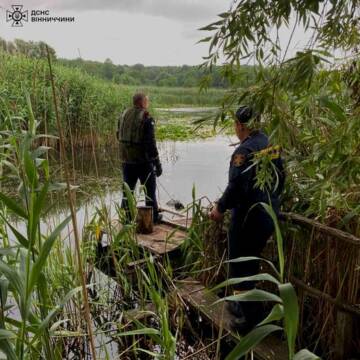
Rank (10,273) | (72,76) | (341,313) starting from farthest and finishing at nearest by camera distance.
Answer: (72,76), (341,313), (10,273)

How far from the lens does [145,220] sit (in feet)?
15.7

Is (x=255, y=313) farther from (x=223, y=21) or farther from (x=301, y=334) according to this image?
(x=223, y=21)

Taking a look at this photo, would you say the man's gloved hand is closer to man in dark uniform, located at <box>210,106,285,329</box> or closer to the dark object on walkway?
the dark object on walkway

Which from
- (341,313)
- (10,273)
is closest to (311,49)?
(10,273)

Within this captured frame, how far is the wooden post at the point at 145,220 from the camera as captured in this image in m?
4.75

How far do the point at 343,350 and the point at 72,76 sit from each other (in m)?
8.83

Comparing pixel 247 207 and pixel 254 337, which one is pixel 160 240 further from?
pixel 254 337

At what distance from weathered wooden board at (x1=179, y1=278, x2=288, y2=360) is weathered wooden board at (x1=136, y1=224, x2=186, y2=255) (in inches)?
24.0

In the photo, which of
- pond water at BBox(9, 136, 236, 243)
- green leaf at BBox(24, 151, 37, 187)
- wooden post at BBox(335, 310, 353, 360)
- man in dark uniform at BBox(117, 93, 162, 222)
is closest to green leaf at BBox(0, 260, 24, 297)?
green leaf at BBox(24, 151, 37, 187)

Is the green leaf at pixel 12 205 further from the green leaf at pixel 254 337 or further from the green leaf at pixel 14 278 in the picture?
the green leaf at pixel 254 337

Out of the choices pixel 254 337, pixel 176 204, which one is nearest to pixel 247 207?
pixel 254 337

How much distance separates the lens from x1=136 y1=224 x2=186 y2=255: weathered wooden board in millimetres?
4273

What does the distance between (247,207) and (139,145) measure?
2528 millimetres

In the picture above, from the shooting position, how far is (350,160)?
1.14 m
